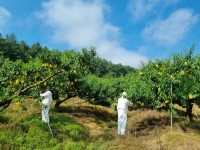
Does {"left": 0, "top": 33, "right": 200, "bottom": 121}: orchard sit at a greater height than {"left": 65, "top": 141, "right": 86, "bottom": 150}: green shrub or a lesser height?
greater

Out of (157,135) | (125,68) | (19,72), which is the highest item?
(125,68)

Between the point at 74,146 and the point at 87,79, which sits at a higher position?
the point at 87,79

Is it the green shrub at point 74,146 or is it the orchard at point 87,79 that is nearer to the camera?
the green shrub at point 74,146

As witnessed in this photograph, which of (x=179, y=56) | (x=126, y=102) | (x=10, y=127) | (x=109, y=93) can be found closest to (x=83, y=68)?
(x=126, y=102)

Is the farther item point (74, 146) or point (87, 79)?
point (87, 79)

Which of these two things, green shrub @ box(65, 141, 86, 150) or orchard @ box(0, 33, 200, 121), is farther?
orchard @ box(0, 33, 200, 121)

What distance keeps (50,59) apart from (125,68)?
14884 cm

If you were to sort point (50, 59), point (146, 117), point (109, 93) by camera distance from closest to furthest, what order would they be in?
1. point (50, 59)
2. point (146, 117)
3. point (109, 93)

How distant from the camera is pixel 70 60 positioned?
13305 mm

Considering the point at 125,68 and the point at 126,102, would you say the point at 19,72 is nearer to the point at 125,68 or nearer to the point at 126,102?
the point at 126,102

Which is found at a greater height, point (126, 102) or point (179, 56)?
point (179, 56)

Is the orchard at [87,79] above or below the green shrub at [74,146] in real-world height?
above

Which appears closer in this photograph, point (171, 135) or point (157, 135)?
point (171, 135)

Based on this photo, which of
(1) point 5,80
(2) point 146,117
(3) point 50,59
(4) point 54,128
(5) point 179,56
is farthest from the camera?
(2) point 146,117
